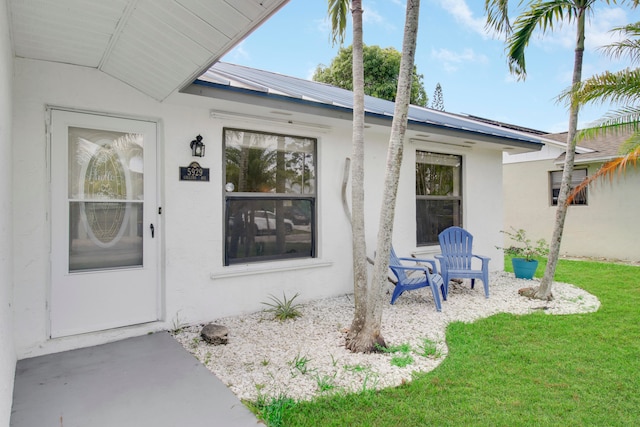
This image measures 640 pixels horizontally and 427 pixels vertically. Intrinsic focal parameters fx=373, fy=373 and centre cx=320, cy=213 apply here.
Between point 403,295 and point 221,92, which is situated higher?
point 221,92

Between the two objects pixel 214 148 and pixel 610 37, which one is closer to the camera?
pixel 214 148

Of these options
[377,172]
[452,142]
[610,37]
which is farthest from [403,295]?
[610,37]

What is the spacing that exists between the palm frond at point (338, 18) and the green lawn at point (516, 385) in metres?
3.70

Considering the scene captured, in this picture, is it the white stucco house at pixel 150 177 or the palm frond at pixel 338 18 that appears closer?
the white stucco house at pixel 150 177

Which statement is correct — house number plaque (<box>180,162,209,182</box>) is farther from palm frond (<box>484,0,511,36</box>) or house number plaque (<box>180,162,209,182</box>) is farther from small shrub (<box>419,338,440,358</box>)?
palm frond (<box>484,0,511,36</box>)

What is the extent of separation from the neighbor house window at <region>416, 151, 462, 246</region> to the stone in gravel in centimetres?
402

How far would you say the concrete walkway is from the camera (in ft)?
7.73

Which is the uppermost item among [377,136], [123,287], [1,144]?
[377,136]

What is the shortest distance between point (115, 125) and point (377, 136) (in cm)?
366

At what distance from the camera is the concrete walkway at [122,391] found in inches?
92.7

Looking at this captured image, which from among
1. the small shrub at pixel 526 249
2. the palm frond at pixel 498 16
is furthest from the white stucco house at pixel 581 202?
the palm frond at pixel 498 16

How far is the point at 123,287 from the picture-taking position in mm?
3793

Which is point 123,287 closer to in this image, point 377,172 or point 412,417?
point 412,417

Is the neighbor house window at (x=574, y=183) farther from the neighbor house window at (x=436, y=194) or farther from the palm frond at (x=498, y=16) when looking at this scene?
the palm frond at (x=498, y=16)
